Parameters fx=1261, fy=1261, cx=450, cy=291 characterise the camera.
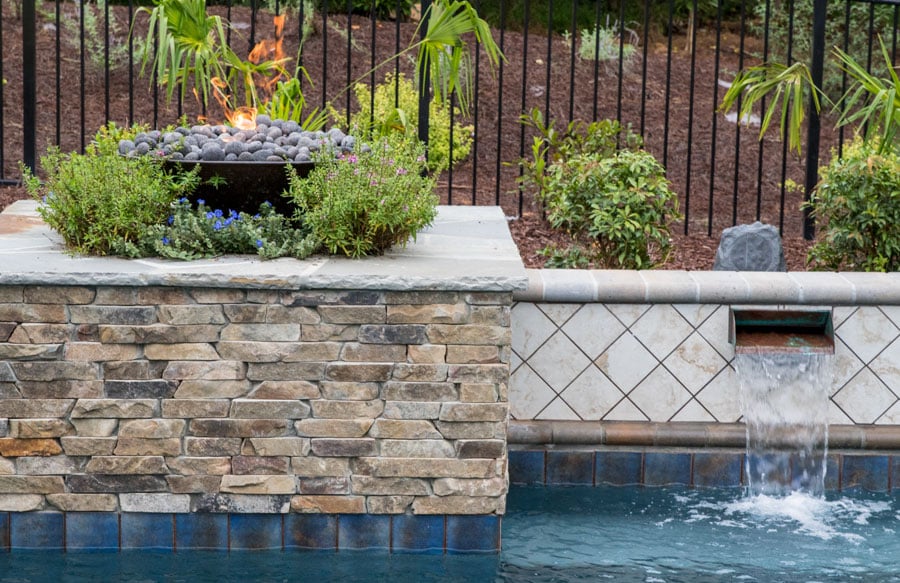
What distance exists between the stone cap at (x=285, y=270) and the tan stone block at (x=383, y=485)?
68cm

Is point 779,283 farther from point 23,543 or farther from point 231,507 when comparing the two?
point 23,543

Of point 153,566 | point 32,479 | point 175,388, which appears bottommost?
point 153,566

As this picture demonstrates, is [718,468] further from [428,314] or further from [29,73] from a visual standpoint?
[29,73]

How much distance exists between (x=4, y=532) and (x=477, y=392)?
1.70 metres

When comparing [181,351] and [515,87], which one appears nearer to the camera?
[181,351]

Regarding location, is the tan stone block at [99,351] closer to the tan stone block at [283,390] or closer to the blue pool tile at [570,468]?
the tan stone block at [283,390]

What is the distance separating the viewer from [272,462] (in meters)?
4.27

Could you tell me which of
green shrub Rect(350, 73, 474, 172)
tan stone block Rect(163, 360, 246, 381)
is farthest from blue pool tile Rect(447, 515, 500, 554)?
green shrub Rect(350, 73, 474, 172)

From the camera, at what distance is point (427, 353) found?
4203 millimetres

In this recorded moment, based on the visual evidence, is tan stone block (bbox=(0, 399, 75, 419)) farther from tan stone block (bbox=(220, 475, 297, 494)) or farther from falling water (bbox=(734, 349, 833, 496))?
falling water (bbox=(734, 349, 833, 496))

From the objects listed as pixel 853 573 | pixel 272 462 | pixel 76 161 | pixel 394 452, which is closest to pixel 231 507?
pixel 272 462

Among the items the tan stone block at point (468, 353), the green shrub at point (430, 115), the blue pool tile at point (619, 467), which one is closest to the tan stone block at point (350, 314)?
the tan stone block at point (468, 353)

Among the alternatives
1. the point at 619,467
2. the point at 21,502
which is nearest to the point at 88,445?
the point at 21,502

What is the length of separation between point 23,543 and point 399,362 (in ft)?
4.78
